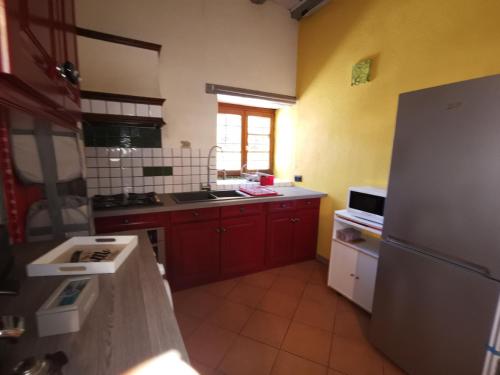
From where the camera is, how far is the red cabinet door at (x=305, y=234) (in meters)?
2.71

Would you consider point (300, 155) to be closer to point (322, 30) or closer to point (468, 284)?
point (322, 30)

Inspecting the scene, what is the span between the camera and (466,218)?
1.09 meters

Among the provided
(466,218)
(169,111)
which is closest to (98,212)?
(169,111)

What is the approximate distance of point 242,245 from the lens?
243 cm

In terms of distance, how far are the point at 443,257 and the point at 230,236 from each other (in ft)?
5.50

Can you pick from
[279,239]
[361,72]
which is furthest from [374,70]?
[279,239]

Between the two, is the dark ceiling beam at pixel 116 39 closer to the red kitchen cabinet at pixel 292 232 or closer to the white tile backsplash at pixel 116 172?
the white tile backsplash at pixel 116 172

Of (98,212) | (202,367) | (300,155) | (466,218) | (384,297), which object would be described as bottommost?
(202,367)

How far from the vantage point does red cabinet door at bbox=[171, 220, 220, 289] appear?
82.8 inches

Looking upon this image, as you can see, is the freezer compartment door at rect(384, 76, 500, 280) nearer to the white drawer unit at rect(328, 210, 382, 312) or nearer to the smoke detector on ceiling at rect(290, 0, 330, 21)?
the white drawer unit at rect(328, 210, 382, 312)

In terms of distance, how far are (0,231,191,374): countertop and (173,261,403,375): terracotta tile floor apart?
0.97 m

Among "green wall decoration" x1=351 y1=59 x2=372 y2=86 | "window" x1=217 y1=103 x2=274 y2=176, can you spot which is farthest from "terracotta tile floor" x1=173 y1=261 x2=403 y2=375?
"green wall decoration" x1=351 y1=59 x2=372 y2=86

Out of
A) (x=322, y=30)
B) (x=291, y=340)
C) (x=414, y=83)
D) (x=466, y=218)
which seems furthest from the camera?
(x=322, y=30)

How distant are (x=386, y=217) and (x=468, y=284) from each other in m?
0.49
